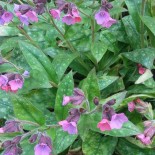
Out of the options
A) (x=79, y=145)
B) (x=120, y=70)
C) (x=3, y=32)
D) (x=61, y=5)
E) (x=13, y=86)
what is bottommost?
(x=79, y=145)

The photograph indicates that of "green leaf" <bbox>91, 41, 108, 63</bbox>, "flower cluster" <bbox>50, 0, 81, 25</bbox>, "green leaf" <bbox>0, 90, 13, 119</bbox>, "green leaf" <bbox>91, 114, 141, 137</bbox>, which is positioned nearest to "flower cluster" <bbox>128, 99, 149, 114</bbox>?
"green leaf" <bbox>91, 114, 141, 137</bbox>

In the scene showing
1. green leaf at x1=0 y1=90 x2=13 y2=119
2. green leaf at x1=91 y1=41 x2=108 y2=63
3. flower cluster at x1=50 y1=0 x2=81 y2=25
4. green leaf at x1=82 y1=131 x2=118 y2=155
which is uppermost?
flower cluster at x1=50 y1=0 x2=81 y2=25

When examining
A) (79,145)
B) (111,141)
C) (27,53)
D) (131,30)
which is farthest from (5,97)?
(131,30)

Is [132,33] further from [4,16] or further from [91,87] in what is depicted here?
[4,16]

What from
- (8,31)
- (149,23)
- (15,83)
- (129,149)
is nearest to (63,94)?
(15,83)

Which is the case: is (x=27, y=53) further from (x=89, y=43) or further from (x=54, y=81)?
(x=89, y=43)

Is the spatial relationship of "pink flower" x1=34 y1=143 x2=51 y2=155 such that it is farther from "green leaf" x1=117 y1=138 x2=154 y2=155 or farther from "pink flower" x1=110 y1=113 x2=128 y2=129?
"green leaf" x1=117 y1=138 x2=154 y2=155

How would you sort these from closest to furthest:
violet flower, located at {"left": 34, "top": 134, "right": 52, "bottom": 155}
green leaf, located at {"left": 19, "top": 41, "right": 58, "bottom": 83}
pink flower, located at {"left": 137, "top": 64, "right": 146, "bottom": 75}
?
violet flower, located at {"left": 34, "top": 134, "right": 52, "bottom": 155} < green leaf, located at {"left": 19, "top": 41, "right": 58, "bottom": 83} < pink flower, located at {"left": 137, "top": 64, "right": 146, "bottom": 75}
